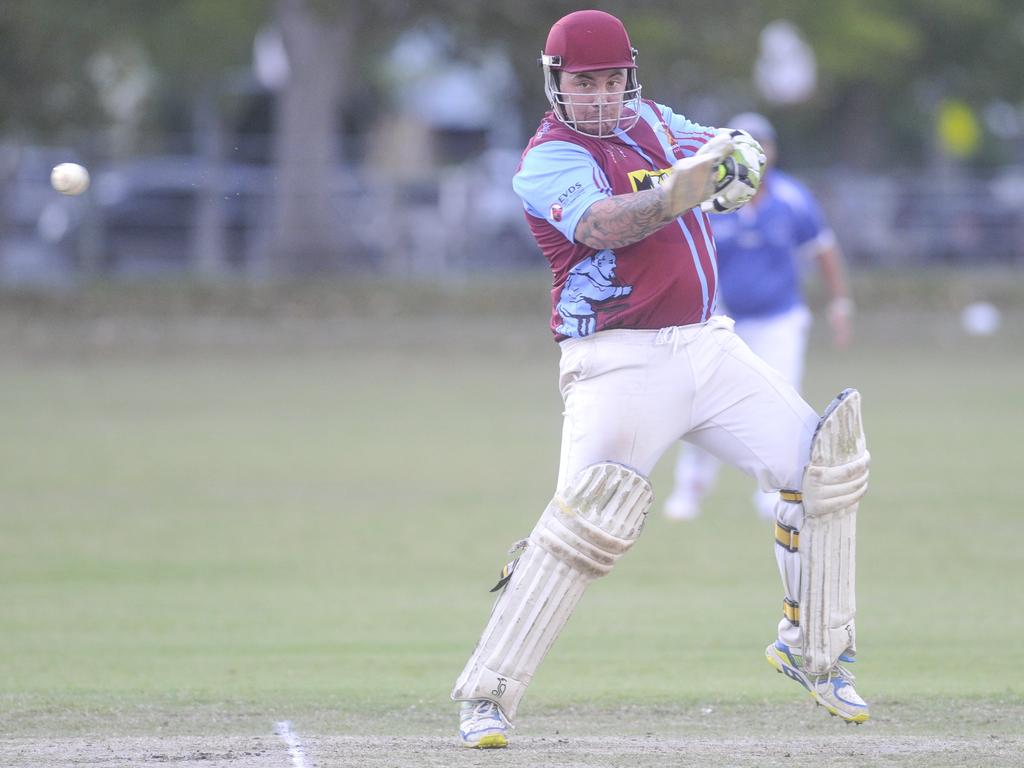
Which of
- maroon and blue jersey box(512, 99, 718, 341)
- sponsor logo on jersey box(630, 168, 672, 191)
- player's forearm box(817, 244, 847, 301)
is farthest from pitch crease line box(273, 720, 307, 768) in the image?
player's forearm box(817, 244, 847, 301)

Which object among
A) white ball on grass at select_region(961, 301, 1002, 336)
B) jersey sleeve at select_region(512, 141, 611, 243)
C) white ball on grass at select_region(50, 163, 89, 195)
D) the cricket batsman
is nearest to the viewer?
jersey sleeve at select_region(512, 141, 611, 243)

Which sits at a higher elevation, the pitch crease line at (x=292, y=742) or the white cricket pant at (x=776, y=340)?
the white cricket pant at (x=776, y=340)

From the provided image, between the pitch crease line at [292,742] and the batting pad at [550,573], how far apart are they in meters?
0.55

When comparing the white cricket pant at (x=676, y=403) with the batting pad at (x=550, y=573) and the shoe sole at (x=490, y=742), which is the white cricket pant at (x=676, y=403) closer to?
the batting pad at (x=550, y=573)

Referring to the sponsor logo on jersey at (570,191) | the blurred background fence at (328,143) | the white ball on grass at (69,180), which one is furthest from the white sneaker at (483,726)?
the blurred background fence at (328,143)

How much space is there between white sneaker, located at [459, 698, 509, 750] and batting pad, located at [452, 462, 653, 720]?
0.13ft

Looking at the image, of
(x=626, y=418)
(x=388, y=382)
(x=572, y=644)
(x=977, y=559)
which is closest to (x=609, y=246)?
(x=626, y=418)

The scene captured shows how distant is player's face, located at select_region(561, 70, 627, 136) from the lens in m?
5.37

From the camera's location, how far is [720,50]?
28.1 metres

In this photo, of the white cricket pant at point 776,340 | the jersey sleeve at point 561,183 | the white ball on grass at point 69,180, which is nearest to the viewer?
the jersey sleeve at point 561,183

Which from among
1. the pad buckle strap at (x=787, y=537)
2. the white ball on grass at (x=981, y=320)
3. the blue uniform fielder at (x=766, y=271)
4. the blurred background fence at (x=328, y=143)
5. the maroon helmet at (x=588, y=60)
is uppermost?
the blurred background fence at (x=328, y=143)

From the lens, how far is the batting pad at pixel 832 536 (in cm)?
541

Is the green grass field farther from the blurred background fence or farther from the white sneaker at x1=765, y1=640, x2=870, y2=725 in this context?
the blurred background fence

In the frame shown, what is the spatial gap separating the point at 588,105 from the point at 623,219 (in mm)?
521
